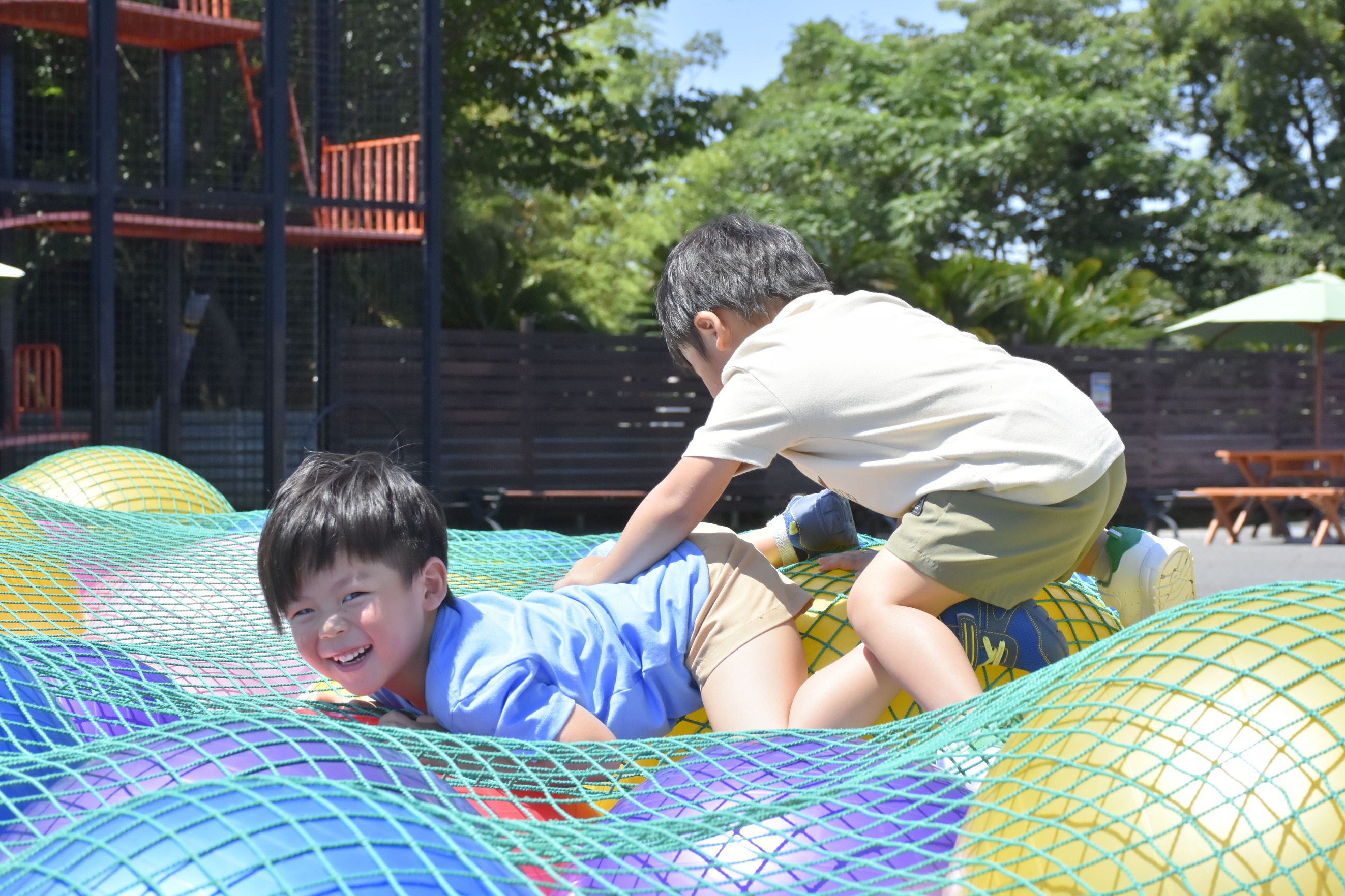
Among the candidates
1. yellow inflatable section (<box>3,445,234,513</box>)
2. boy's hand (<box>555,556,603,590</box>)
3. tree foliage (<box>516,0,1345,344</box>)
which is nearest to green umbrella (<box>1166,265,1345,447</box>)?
tree foliage (<box>516,0,1345,344</box>)

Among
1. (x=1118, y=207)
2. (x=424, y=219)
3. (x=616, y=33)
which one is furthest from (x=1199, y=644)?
(x=616, y=33)

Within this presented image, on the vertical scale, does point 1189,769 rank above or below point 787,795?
above

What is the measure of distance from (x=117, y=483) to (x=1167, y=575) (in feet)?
14.9

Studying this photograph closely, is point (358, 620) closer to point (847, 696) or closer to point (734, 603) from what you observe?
point (734, 603)

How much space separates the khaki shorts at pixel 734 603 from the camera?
9.36 feet

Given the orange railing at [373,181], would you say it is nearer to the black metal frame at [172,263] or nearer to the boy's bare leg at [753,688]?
the black metal frame at [172,263]

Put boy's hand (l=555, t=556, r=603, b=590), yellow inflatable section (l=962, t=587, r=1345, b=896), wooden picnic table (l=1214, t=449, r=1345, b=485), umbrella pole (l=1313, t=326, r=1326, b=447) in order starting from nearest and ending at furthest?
yellow inflatable section (l=962, t=587, r=1345, b=896) → boy's hand (l=555, t=556, r=603, b=590) → wooden picnic table (l=1214, t=449, r=1345, b=485) → umbrella pole (l=1313, t=326, r=1326, b=447)

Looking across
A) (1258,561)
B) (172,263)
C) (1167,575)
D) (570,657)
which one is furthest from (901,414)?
(172,263)

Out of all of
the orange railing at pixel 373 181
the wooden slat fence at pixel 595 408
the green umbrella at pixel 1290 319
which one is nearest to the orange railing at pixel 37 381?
the wooden slat fence at pixel 595 408

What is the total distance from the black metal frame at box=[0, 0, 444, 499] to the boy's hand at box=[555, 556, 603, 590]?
18.4ft

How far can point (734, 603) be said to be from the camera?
2.90m

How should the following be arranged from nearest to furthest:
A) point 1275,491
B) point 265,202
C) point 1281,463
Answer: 1. point 265,202
2. point 1275,491
3. point 1281,463

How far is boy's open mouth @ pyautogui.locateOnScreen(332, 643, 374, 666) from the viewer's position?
98.6 inches

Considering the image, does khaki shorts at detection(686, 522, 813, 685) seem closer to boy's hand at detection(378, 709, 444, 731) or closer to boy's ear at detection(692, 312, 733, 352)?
boy's ear at detection(692, 312, 733, 352)
